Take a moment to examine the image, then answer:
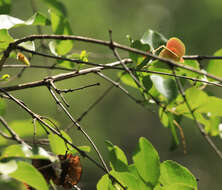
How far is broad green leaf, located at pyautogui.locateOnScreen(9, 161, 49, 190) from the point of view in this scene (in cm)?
58

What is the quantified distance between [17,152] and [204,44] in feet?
A: 20.0

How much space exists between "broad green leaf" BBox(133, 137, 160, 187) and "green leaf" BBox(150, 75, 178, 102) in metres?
0.11

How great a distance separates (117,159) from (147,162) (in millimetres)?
72

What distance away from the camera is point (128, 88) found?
19.1ft

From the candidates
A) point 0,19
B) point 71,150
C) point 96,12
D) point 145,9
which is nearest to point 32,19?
point 0,19

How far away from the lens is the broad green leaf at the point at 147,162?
796 millimetres

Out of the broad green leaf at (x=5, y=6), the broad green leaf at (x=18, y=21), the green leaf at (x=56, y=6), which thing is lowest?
the broad green leaf at (x=18, y=21)

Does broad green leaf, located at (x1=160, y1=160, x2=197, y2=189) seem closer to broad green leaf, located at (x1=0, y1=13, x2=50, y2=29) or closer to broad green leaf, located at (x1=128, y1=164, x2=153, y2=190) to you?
broad green leaf, located at (x1=128, y1=164, x2=153, y2=190)

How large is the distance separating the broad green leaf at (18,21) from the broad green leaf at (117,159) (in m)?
0.31

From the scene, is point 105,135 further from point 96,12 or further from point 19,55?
point 19,55

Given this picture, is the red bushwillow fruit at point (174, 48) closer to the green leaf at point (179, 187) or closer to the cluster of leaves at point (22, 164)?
the green leaf at point (179, 187)

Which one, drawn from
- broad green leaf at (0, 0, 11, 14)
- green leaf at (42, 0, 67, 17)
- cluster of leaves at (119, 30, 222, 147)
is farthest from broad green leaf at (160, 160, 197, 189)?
broad green leaf at (0, 0, 11, 14)

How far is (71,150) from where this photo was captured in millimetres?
812

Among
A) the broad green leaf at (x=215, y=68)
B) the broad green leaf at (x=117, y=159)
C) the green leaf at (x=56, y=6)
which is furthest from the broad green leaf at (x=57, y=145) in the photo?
the broad green leaf at (x=215, y=68)
